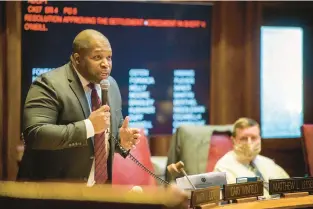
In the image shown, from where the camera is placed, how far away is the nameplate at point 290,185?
2274mm

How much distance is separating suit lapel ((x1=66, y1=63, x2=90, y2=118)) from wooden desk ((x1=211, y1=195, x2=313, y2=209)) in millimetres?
667

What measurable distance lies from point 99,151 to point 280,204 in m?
0.78

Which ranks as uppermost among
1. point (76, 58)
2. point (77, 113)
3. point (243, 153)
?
point (76, 58)

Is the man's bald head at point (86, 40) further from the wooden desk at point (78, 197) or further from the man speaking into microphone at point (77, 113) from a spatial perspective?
the wooden desk at point (78, 197)

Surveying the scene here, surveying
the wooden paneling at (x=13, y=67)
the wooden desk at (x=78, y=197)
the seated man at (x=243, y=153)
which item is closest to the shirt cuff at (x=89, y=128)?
the wooden desk at (x=78, y=197)

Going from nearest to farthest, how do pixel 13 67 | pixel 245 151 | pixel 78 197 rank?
1. pixel 78 197
2. pixel 245 151
3. pixel 13 67

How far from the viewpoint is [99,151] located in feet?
7.32

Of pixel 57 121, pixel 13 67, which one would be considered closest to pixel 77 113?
pixel 57 121

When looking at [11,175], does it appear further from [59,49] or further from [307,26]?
[307,26]

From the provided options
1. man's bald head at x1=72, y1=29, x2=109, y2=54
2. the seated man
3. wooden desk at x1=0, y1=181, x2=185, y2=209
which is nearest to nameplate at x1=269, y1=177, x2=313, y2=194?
the seated man

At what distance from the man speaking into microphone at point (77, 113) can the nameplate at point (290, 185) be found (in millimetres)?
625

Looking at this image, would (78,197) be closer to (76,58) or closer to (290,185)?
(76,58)

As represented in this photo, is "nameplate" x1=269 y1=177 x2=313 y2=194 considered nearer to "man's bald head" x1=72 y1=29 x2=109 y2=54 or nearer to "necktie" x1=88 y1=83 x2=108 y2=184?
"necktie" x1=88 y1=83 x2=108 y2=184

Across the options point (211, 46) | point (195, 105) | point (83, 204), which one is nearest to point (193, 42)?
point (211, 46)
